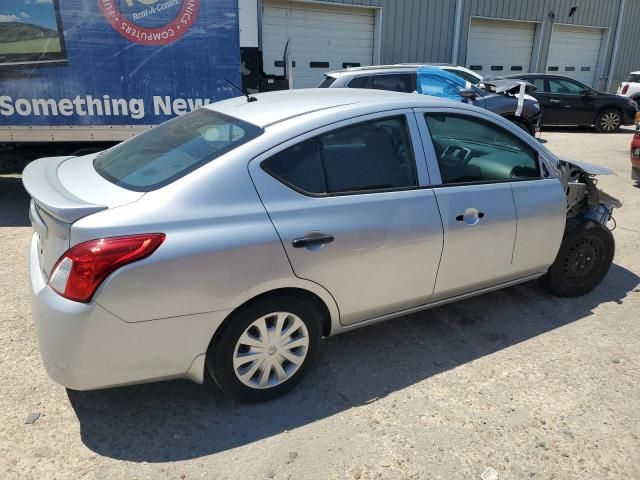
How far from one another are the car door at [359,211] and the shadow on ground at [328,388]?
370 millimetres

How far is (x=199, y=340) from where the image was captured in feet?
7.93

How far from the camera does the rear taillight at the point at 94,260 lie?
215 centimetres

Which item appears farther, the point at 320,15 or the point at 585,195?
the point at 320,15

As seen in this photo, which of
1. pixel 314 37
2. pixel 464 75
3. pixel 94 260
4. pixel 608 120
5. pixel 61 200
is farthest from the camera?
pixel 608 120

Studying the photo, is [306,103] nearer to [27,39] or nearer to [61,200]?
[61,200]

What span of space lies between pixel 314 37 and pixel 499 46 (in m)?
7.06

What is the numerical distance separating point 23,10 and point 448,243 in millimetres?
5663

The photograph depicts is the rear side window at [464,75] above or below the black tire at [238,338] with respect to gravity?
above

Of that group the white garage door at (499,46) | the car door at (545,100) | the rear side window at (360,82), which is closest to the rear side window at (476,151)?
the rear side window at (360,82)

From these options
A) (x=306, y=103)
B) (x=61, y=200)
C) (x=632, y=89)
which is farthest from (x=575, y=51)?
(x=61, y=200)

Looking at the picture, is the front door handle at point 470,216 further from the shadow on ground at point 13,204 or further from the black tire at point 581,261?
the shadow on ground at point 13,204

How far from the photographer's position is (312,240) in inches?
101

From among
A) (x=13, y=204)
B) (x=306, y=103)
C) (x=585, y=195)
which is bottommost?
(x=13, y=204)

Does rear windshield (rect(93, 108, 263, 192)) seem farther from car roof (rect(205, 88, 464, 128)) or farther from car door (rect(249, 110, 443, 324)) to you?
car door (rect(249, 110, 443, 324))
